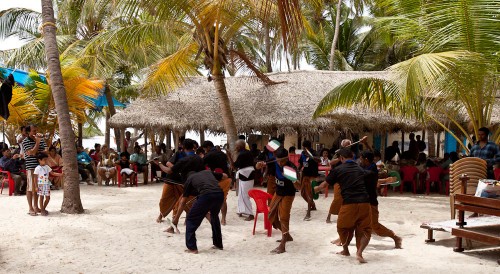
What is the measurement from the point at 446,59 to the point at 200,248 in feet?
15.3

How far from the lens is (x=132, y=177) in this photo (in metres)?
15.6

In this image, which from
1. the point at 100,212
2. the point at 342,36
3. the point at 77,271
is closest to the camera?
the point at 77,271

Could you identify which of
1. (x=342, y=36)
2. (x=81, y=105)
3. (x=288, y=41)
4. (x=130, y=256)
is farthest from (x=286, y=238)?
(x=342, y=36)

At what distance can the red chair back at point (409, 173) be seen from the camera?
14.2 m

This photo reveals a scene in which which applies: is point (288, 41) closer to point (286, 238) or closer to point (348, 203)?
point (348, 203)

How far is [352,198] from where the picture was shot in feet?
22.4

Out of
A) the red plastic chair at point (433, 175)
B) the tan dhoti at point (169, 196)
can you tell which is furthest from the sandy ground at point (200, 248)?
the red plastic chair at point (433, 175)

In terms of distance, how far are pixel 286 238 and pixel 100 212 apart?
14.6 ft

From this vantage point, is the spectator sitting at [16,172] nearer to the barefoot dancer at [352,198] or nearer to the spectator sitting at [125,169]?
the spectator sitting at [125,169]

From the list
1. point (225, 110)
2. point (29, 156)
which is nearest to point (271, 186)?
point (225, 110)

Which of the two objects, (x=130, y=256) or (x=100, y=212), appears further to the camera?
(x=100, y=212)

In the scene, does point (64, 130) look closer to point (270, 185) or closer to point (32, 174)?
point (32, 174)

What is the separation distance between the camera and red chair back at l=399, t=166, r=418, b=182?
561 inches

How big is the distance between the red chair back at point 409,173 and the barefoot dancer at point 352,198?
768 centimetres
